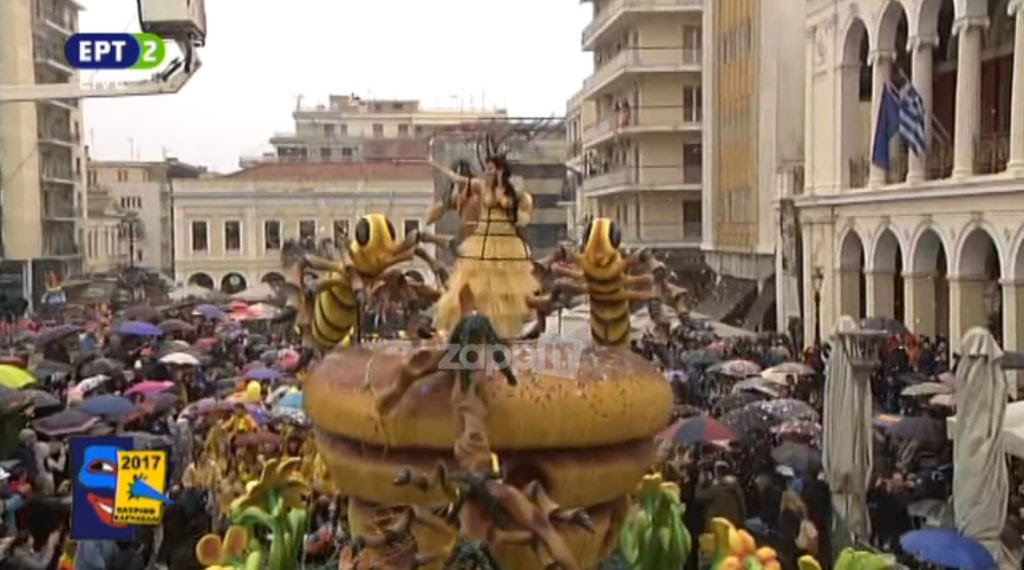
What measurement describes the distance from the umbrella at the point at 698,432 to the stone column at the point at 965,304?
11.7 m

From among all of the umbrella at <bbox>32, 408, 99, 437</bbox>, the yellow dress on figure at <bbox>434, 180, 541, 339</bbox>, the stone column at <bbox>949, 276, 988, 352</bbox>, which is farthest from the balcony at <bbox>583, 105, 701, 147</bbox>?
the yellow dress on figure at <bbox>434, 180, 541, 339</bbox>

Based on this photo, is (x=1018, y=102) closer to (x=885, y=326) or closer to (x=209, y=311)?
(x=885, y=326)

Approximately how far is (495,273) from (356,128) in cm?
11257

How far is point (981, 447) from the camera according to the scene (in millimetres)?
11695

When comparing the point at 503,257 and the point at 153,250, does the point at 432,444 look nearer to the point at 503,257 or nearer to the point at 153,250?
the point at 503,257

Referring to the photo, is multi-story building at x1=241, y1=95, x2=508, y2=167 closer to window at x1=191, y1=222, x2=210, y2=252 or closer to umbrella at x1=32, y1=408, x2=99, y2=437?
window at x1=191, y1=222, x2=210, y2=252

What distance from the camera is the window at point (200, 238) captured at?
3194 inches

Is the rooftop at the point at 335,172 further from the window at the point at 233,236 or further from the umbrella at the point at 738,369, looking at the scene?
the umbrella at the point at 738,369

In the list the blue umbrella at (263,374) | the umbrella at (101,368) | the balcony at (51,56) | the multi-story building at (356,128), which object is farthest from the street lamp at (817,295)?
the multi-story building at (356,128)

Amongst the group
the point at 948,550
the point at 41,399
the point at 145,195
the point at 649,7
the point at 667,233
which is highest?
the point at 649,7

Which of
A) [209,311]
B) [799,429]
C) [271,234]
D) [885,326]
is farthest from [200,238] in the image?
[799,429]

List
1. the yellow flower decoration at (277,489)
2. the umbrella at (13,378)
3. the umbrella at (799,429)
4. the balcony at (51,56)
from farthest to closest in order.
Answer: the balcony at (51,56)
the umbrella at (13,378)
the umbrella at (799,429)
the yellow flower decoration at (277,489)

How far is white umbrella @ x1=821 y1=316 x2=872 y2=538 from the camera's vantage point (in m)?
13.4

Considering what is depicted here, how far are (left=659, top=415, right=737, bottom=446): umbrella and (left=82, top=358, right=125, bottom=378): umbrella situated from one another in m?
10.8
